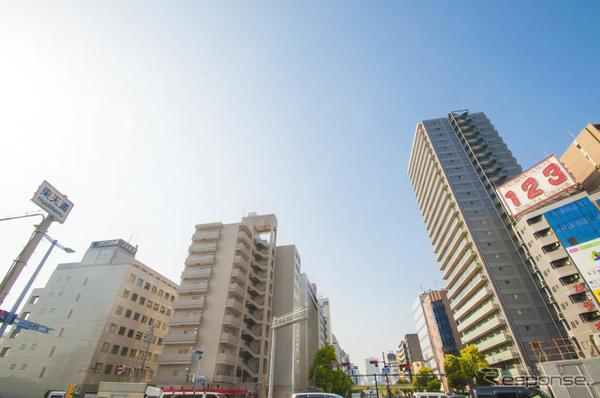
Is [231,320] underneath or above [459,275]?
underneath

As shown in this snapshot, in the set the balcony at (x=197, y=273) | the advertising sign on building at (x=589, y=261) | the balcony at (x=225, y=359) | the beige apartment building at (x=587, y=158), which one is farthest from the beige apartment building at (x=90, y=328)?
the beige apartment building at (x=587, y=158)

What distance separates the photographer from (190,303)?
4434 centimetres

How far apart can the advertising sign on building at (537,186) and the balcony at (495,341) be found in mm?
18012

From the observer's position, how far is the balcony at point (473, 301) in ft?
151

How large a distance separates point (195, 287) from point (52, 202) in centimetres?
2245

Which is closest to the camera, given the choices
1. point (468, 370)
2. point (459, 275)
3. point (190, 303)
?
point (468, 370)

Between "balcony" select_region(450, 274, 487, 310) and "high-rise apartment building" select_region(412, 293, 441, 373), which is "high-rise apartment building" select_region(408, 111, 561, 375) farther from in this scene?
"high-rise apartment building" select_region(412, 293, 441, 373)

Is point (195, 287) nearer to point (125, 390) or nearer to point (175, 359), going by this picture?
point (175, 359)

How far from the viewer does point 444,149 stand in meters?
64.6

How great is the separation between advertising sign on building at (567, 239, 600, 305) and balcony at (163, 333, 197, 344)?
51.1 m

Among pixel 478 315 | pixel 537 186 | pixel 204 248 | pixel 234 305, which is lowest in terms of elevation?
pixel 478 315

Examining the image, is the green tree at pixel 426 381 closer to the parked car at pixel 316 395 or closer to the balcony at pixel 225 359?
the balcony at pixel 225 359

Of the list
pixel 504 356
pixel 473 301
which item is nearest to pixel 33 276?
pixel 504 356

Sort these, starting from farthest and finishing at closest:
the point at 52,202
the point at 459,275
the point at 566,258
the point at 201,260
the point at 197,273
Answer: the point at 459,275 < the point at 201,260 < the point at 197,273 < the point at 566,258 < the point at 52,202
